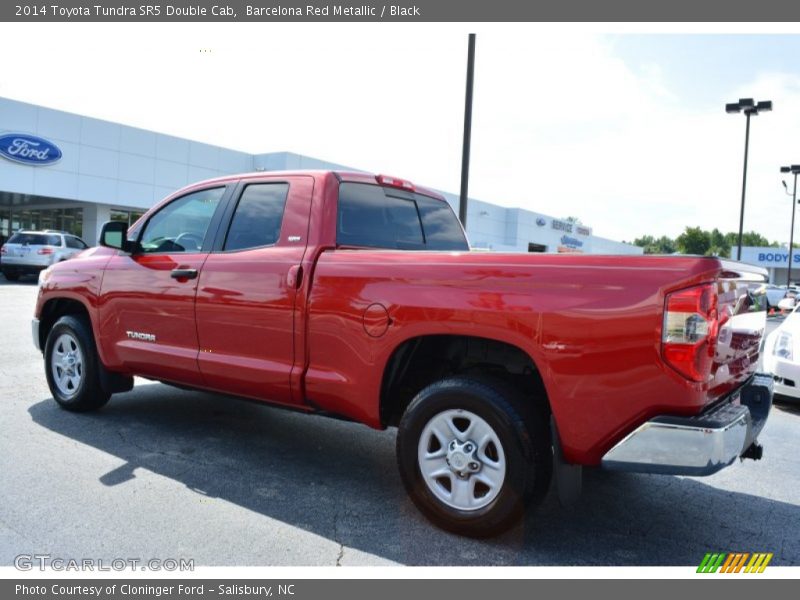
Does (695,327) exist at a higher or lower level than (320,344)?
higher

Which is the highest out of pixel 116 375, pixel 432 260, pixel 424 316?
pixel 432 260

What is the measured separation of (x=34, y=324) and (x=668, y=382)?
531 centimetres

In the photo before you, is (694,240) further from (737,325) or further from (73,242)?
(737,325)

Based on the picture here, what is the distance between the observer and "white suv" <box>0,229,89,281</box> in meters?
19.7

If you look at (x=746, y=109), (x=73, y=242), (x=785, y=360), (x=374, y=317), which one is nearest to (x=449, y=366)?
(x=374, y=317)

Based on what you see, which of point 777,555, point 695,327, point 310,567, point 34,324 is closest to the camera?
point 695,327

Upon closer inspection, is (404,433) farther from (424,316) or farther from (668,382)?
(668,382)

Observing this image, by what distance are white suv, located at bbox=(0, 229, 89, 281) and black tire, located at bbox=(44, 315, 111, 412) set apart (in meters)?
16.2

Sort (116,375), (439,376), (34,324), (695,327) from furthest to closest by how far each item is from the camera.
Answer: (34,324) → (116,375) → (439,376) → (695,327)

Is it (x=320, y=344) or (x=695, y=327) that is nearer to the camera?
(x=695, y=327)

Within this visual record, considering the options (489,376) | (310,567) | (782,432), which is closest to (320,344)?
(489,376)

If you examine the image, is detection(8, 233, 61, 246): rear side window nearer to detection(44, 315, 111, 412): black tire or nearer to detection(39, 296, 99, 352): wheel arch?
detection(39, 296, 99, 352): wheel arch

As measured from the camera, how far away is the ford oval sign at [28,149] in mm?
23797

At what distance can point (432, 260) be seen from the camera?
10.9 ft
